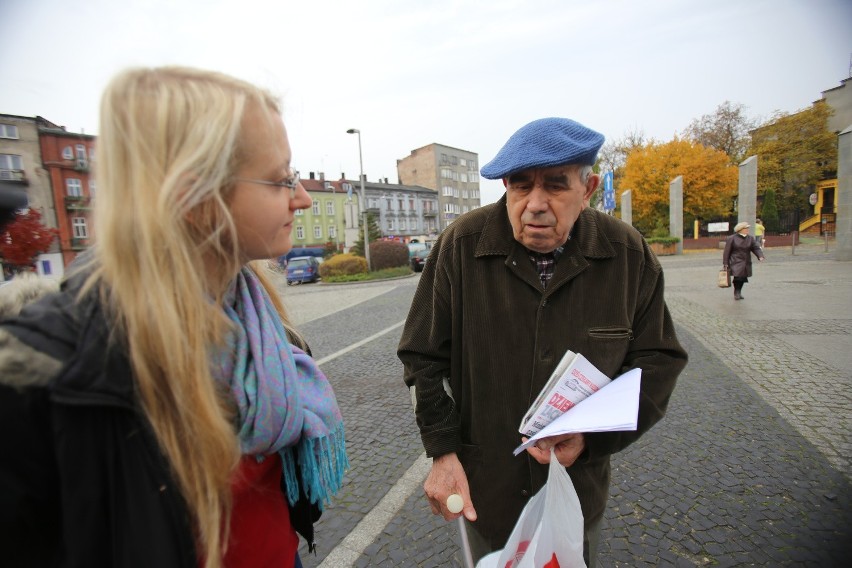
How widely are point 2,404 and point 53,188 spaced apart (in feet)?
135

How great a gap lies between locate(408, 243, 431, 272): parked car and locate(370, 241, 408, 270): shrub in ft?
3.42

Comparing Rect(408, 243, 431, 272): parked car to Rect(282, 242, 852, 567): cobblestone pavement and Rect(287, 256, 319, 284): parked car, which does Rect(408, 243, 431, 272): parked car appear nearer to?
Rect(287, 256, 319, 284): parked car

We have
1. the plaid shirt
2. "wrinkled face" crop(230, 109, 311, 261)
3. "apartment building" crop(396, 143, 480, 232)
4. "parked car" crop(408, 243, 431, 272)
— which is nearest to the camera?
"wrinkled face" crop(230, 109, 311, 261)

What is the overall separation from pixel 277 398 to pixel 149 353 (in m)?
0.33

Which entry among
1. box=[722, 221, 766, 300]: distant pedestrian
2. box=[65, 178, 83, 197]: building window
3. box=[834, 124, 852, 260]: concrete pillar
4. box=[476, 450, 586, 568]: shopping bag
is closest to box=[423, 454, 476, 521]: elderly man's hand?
box=[476, 450, 586, 568]: shopping bag

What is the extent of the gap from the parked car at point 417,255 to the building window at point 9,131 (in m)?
28.5

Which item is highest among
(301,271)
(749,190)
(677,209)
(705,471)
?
(749,190)

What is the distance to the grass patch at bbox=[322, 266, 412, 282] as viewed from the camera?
68.7 feet

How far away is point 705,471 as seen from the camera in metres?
2.94

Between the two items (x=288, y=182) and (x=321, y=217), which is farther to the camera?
(x=321, y=217)

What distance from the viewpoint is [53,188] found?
3102 cm

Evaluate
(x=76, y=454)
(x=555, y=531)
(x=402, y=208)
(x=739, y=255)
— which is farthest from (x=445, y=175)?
(x=76, y=454)

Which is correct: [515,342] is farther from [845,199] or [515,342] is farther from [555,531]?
[845,199]

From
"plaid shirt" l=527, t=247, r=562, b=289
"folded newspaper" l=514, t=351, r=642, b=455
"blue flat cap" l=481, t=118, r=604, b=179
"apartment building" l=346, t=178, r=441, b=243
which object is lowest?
"folded newspaper" l=514, t=351, r=642, b=455
